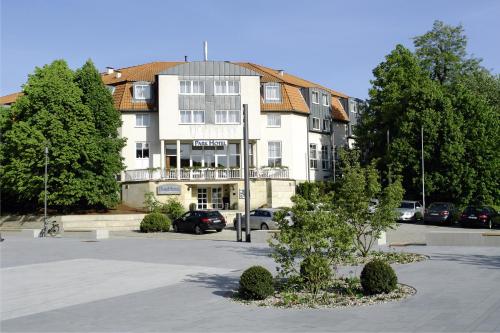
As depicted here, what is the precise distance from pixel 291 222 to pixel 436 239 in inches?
495

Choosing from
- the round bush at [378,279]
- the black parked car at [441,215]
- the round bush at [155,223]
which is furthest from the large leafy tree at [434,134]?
the round bush at [378,279]

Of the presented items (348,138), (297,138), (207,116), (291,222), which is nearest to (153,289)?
(291,222)

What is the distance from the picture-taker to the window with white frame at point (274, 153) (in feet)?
166

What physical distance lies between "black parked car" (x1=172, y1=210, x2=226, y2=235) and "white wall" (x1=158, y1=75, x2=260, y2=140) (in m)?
12.3

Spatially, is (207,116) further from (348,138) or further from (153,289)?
(153,289)

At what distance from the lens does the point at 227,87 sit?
48781mm

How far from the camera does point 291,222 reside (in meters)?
13.9

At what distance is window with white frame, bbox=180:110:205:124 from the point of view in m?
48.3

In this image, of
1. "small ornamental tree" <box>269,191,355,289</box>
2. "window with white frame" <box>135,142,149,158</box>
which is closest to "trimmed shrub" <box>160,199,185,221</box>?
"window with white frame" <box>135,142,149,158</box>

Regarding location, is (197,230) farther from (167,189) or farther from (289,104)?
(289,104)

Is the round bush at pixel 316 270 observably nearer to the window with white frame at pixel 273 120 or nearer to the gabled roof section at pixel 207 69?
the gabled roof section at pixel 207 69

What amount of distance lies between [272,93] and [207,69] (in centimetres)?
653

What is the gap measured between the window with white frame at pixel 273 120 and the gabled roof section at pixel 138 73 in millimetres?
10347

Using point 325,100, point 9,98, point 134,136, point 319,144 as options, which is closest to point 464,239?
point 134,136
